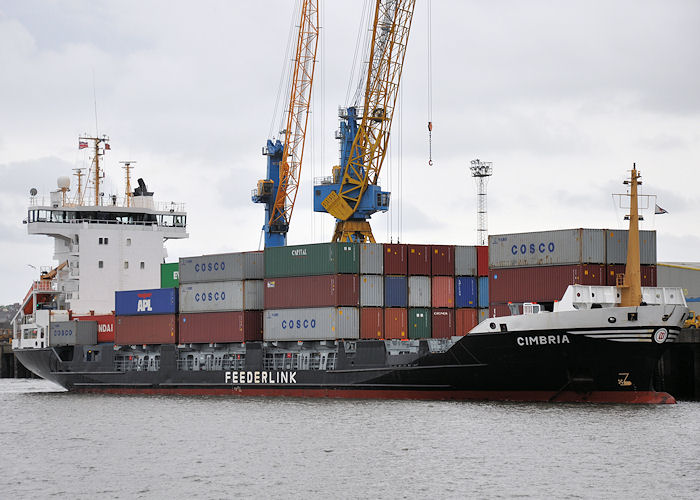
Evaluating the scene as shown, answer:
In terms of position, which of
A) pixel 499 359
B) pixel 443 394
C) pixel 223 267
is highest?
pixel 223 267

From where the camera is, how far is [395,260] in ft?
158

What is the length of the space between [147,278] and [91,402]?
14181 mm

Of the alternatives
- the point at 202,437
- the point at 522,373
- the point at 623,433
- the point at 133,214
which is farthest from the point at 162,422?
the point at 133,214

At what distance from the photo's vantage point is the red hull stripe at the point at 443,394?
1620 inches

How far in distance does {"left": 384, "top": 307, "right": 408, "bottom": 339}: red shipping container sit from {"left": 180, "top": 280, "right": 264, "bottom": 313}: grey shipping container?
6938mm

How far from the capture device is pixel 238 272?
169 feet

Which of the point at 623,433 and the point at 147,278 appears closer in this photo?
the point at 623,433

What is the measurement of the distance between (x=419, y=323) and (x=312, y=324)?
4.76 m

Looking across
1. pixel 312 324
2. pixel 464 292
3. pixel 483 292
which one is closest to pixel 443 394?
pixel 464 292

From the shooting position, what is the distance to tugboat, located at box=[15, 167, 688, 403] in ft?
133

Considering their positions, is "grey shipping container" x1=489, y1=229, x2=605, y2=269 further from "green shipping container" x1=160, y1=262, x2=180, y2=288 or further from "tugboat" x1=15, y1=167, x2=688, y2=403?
"green shipping container" x1=160, y1=262, x2=180, y2=288

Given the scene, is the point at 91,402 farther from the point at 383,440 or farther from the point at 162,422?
the point at 383,440

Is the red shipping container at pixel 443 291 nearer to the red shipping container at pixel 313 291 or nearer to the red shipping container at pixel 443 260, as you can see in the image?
the red shipping container at pixel 443 260

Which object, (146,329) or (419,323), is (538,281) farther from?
(146,329)
